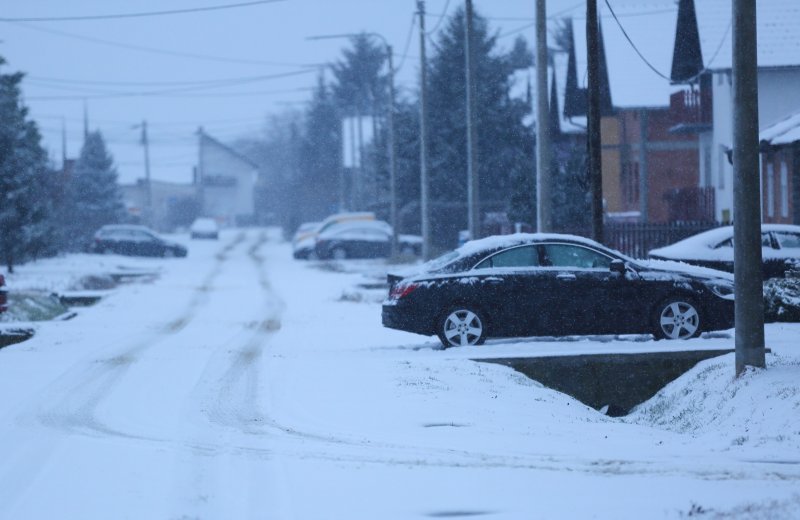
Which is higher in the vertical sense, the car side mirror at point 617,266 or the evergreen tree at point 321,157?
the evergreen tree at point 321,157

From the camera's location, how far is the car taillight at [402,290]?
15.7m

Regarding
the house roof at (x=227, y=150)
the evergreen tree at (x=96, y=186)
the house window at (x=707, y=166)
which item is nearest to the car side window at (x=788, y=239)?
the house window at (x=707, y=166)

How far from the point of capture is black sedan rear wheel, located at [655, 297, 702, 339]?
1585cm

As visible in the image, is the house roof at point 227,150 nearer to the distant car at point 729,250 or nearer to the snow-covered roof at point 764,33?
the snow-covered roof at point 764,33

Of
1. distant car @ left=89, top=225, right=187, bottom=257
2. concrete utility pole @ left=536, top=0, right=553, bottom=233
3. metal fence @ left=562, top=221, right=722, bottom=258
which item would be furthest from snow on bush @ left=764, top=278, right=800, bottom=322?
distant car @ left=89, top=225, right=187, bottom=257

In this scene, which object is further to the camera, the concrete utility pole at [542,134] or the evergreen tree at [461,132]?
the evergreen tree at [461,132]

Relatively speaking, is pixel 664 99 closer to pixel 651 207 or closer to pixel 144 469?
pixel 651 207

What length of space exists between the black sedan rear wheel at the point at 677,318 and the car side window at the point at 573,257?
100 cm

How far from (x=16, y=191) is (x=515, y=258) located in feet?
95.7

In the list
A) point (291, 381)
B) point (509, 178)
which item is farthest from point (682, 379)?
point (509, 178)

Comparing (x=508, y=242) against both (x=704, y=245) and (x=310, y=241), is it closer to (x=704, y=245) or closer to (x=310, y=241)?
→ (x=704, y=245)

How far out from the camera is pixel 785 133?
27.2m

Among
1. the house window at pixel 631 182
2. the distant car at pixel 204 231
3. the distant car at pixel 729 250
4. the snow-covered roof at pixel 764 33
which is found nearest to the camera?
the distant car at pixel 729 250

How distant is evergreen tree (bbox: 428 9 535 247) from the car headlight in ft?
108
